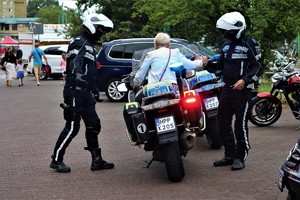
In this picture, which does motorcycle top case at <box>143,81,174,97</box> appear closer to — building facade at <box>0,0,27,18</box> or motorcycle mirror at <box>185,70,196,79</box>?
motorcycle mirror at <box>185,70,196,79</box>

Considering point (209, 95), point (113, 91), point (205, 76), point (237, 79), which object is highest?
point (237, 79)

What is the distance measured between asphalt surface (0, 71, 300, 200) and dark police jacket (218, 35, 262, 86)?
119 centimetres

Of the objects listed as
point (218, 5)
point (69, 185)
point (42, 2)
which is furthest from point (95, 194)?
point (42, 2)

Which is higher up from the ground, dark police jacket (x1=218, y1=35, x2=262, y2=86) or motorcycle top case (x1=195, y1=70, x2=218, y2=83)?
dark police jacket (x1=218, y1=35, x2=262, y2=86)

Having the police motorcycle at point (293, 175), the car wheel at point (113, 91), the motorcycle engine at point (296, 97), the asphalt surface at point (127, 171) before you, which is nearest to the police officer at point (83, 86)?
the asphalt surface at point (127, 171)

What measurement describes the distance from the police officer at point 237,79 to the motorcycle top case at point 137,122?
1.17m

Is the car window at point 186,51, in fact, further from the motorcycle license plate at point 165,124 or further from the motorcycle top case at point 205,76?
the motorcycle license plate at point 165,124

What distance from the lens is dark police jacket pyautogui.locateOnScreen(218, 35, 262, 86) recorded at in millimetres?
7131

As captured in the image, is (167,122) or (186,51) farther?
(186,51)

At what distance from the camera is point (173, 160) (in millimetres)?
6703

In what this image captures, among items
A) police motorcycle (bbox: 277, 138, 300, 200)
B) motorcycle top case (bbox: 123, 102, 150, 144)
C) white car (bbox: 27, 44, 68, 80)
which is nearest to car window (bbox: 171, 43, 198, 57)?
motorcycle top case (bbox: 123, 102, 150, 144)

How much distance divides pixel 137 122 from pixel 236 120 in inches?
52.4

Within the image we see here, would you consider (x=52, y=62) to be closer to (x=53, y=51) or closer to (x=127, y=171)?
(x=53, y=51)

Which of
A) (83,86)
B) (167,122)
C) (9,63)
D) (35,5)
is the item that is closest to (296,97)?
(167,122)
